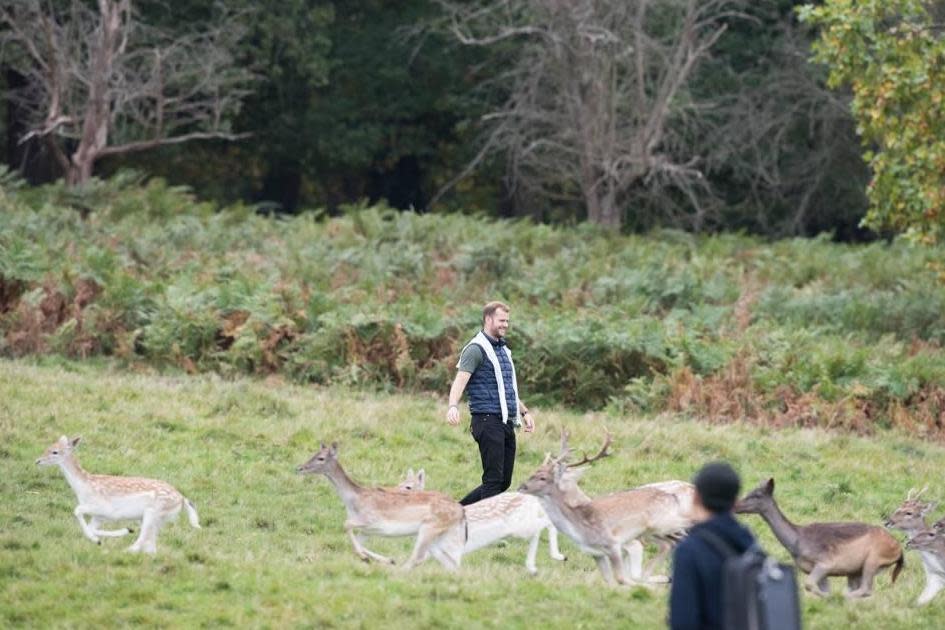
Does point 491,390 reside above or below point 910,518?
above

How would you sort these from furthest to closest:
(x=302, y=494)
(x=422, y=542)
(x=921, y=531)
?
1. (x=302, y=494)
2. (x=422, y=542)
3. (x=921, y=531)

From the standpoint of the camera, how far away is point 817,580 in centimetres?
1279

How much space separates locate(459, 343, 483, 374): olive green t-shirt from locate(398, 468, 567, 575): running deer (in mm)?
1276

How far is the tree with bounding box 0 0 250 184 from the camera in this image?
37844 mm

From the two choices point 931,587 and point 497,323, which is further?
point 497,323

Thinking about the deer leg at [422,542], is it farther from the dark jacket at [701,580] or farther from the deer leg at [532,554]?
the dark jacket at [701,580]

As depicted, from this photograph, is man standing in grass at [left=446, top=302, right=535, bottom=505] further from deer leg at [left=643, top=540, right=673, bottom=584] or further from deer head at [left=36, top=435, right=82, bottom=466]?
deer head at [left=36, top=435, right=82, bottom=466]

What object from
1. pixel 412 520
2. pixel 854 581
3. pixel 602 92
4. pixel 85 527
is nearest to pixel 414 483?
pixel 412 520

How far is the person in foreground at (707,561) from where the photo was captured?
26.4 ft

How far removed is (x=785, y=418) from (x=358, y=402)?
17.0ft

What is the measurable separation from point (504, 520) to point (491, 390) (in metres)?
1.46

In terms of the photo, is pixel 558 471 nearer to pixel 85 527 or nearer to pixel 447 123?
pixel 85 527

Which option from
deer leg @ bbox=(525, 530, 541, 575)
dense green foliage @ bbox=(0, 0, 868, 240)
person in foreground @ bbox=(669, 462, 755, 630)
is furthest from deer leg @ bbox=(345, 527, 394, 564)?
dense green foliage @ bbox=(0, 0, 868, 240)

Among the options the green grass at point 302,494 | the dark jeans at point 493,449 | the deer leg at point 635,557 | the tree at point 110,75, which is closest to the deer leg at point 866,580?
the green grass at point 302,494
